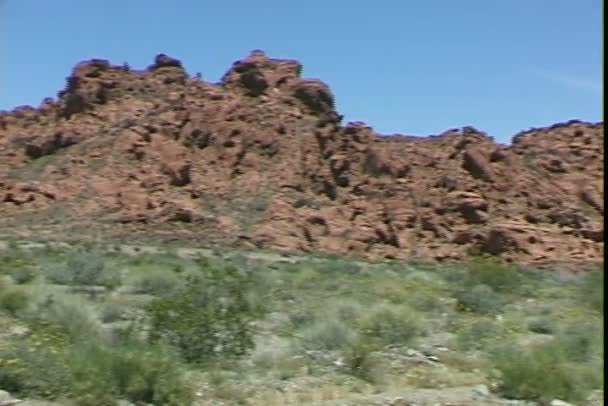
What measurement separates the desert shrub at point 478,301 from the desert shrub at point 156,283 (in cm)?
693

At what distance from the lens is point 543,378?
Answer: 34.5ft

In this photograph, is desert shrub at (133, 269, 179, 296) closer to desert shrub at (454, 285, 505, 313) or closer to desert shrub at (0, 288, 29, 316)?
desert shrub at (0, 288, 29, 316)

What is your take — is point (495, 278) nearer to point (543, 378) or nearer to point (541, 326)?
point (541, 326)

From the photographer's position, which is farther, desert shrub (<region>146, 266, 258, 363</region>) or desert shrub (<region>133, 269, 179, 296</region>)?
desert shrub (<region>133, 269, 179, 296</region>)

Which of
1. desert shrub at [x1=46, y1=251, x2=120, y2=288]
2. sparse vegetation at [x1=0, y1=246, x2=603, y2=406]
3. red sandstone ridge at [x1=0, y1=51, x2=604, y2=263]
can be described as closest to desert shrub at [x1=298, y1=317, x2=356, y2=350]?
sparse vegetation at [x1=0, y1=246, x2=603, y2=406]

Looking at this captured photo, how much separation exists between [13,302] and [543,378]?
9.81m

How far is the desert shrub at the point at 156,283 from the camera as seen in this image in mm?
21094

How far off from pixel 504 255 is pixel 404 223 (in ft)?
28.6

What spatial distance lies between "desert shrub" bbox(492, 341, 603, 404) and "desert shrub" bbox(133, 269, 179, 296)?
35.9 feet

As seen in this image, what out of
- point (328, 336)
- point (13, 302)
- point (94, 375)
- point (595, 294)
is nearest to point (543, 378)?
point (328, 336)

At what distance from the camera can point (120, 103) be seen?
3041 inches

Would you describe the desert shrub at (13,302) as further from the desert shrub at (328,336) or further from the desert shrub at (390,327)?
the desert shrub at (390,327)

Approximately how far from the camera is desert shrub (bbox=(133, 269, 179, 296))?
2109 cm

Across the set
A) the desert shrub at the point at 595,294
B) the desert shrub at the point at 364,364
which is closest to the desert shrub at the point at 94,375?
the desert shrub at the point at 364,364
